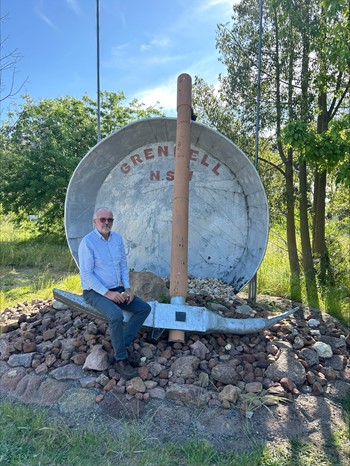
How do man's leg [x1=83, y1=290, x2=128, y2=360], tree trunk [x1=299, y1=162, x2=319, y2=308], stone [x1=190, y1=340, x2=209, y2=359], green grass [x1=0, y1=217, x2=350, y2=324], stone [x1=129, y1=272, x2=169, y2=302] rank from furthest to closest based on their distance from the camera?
tree trunk [x1=299, y1=162, x2=319, y2=308] < green grass [x1=0, y1=217, x2=350, y2=324] < stone [x1=129, y1=272, x2=169, y2=302] < stone [x1=190, y1=340, x2=209, y2=359] < man's leg [x1=83, y1=290, x2=128, y2=360]

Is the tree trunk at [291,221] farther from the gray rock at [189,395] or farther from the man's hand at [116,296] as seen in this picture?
the man's hand at [116,296]

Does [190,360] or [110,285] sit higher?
[110,285]

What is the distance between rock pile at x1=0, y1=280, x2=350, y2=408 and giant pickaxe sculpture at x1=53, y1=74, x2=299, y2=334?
0.20 meters

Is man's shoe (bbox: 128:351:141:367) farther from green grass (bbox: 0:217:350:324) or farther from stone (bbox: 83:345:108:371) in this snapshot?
green grass (bbox: 0:217:350:324)

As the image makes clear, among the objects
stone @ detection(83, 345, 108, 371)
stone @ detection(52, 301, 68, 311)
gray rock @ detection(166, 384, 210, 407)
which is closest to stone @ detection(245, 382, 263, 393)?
gray rock @ detection(166, 384, 210, 407)

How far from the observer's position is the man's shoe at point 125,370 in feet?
13.3

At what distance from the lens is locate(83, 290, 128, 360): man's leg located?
398 cm

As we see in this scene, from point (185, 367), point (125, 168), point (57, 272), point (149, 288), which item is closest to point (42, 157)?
point (57, 272)

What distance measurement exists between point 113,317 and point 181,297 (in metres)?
0.97

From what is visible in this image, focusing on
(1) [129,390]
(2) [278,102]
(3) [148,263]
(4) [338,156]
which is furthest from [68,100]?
(1) [129,390]

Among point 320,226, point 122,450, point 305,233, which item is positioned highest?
point 320,226

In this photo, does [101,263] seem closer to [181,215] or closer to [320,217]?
A: [181,215]

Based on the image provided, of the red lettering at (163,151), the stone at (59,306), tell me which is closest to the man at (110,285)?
the stone at (59,306)

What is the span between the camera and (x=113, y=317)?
13.0ft
